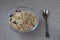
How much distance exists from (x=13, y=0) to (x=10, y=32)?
0.84 ft

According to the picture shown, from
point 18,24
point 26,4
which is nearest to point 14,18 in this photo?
point 18,24

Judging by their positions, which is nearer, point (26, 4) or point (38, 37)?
point (38, 37)

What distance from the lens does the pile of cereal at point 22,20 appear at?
0.94 meters

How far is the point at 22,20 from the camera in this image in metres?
0.96

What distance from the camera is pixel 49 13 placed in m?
1.04

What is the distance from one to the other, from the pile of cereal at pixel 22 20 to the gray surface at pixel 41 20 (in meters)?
0.04

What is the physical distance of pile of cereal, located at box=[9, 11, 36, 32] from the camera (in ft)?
3.08

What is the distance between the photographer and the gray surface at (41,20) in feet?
3.10

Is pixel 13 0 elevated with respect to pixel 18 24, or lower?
elevated

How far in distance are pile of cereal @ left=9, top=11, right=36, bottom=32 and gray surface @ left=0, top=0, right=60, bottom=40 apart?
0.13ft

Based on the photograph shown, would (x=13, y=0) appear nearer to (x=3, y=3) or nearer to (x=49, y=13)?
(x=3, y=3)

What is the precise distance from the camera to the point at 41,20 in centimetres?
100

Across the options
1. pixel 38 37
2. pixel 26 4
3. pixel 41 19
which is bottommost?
pixel 38 37

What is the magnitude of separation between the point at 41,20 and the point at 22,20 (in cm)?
13
